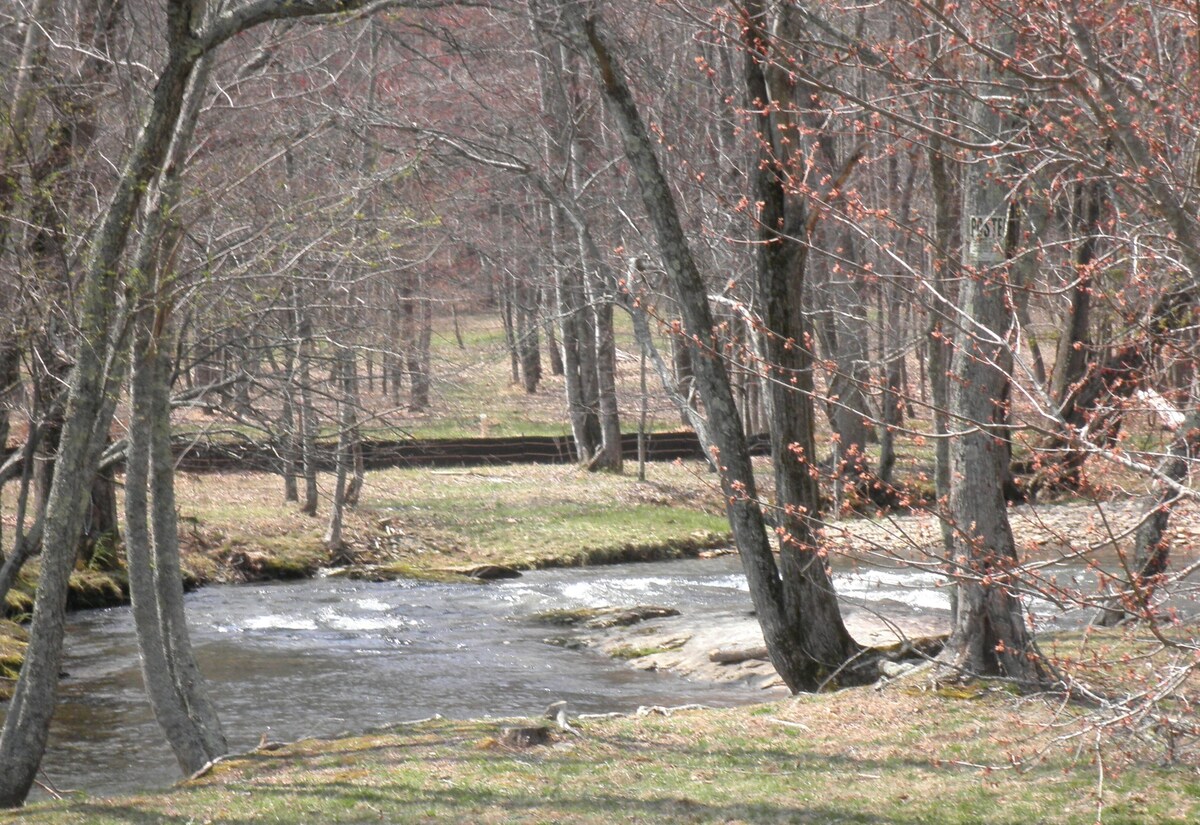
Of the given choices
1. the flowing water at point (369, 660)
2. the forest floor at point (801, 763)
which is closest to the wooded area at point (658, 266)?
the forest floor at point (801, 763)

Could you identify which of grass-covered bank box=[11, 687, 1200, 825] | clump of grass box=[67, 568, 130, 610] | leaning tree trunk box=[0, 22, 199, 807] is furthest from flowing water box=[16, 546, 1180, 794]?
leaning tree trunk box=[0, 22, 199, 807]

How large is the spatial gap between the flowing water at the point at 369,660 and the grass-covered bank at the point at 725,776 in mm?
1576

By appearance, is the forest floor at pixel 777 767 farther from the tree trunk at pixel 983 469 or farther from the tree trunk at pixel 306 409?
the tree trunk at pixel 306 409

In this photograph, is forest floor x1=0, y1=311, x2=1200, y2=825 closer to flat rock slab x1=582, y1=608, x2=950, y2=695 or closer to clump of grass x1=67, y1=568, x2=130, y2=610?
flat rock slab x1=582, y1=608, x2=950, y2=695

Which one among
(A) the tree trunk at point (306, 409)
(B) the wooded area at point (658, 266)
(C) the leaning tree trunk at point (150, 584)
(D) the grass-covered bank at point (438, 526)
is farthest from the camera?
(D) the grass-covered bank at point (438, 526)

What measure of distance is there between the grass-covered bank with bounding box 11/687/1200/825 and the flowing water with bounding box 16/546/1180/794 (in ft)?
5.17

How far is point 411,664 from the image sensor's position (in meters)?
14.5

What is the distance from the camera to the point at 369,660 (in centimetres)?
1475

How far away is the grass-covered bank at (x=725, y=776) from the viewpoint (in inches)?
259

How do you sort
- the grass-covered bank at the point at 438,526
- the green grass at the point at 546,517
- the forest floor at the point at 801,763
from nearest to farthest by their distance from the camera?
the forest floor at the point at 801,763, the grass-covered bank at the point at 438,526, the green grass at the point at 546,517

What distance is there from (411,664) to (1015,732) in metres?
8.32

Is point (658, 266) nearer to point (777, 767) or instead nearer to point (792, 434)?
point (792, 434)

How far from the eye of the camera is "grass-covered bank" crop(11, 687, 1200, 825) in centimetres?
659

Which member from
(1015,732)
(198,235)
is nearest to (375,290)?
(198,235)
